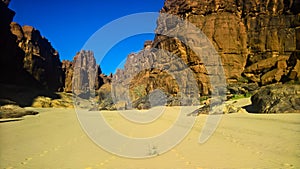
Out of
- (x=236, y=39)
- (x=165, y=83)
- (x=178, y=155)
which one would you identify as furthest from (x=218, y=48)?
(x=178, y=155)

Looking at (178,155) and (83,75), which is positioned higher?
(83,75)

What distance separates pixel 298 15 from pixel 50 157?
5289 centimetres

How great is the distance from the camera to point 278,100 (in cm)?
1672

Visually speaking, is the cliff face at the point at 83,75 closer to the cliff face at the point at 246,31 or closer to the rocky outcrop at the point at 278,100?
the cliff face at the point at 246,31

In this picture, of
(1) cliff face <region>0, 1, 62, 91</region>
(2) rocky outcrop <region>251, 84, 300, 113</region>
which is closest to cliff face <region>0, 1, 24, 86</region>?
(1) cliff face <region>0, 1, 62, 91</region>

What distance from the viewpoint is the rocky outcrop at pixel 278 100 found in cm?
1542

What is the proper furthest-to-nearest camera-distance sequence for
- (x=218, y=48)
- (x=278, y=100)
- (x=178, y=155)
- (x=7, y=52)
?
(x=7, y=52) → (x=218, y=48) → (x=278, y=100) → (x=178, y=155)

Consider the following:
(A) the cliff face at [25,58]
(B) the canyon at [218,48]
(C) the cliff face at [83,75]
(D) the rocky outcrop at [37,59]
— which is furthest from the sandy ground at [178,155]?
(C) the cliff face at [83,75]

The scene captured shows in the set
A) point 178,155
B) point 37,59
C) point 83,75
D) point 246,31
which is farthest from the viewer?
point 83,75

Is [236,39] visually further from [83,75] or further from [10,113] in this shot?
[83,75]

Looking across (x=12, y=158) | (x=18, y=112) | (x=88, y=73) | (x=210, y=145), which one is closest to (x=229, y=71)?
(x=18, y=112)

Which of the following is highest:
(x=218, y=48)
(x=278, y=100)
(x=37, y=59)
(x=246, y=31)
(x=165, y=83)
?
(x=37, y=59)

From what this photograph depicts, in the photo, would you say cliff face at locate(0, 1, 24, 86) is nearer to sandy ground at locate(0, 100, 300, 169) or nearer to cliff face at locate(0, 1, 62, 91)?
cliff face at locate(0, 1, 62, 91)

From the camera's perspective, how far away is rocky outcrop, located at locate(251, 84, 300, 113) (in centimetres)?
1542
